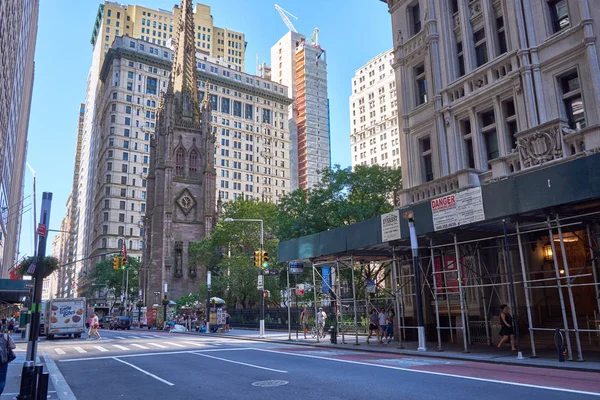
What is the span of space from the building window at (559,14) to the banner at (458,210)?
8730 millimetres

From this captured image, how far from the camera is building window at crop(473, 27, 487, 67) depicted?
2305 centimetres

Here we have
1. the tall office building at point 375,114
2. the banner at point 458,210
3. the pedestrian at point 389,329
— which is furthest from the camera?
the tall office building at point 375,114

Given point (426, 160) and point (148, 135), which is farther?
point (148, 135)

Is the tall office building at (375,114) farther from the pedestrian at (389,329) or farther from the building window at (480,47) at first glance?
the pedestrian at (389,329)

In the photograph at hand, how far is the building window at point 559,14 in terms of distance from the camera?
19.4 metres

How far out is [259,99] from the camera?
13375 centimetres

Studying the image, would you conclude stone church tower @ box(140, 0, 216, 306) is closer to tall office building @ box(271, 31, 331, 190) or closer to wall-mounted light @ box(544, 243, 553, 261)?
wall-mounted light @ box(544, 243, 553, 261)

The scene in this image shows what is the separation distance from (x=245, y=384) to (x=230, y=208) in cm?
5280

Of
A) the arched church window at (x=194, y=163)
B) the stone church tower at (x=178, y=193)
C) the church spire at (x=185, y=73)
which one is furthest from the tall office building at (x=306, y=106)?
the arched church window at (x=194, y=163)

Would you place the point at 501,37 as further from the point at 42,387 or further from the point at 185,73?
the point at 185,73

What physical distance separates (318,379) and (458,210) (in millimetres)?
8383

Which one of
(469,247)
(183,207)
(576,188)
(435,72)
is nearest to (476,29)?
(435,72)

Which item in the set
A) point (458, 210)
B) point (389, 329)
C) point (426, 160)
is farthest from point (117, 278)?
point (458, 210)

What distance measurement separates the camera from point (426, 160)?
2570 cm
